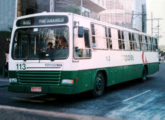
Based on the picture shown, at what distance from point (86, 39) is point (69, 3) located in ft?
128

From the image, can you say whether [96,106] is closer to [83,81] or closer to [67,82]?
[83,81]

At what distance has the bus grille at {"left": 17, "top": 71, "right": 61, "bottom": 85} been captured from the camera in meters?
8.99

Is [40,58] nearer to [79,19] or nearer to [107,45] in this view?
[79,19]

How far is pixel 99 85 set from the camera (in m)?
10.8

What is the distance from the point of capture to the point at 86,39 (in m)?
9.96

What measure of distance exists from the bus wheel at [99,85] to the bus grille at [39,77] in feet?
6.63

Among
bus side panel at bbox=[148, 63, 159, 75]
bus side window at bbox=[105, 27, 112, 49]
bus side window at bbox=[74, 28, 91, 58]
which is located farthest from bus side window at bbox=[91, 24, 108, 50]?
bus side panel at bbox=[148, 63, 159, 75]

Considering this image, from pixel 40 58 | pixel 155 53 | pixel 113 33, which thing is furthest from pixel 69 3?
pixel 40 58

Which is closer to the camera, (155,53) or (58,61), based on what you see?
(58,61)

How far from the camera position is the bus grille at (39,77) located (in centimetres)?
899

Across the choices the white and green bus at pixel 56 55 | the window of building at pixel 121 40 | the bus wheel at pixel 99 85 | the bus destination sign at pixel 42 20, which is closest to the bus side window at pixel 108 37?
the white and green bus at pixel 56 55

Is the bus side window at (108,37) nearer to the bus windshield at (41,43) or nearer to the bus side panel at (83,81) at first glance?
the bus side panel at (83,81)

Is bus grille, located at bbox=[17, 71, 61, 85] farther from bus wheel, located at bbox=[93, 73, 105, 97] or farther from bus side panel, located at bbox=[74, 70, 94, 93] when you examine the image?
bus wheel, located at bbox=[93, 73, 105, 97]

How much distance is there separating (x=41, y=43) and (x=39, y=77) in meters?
1.12
